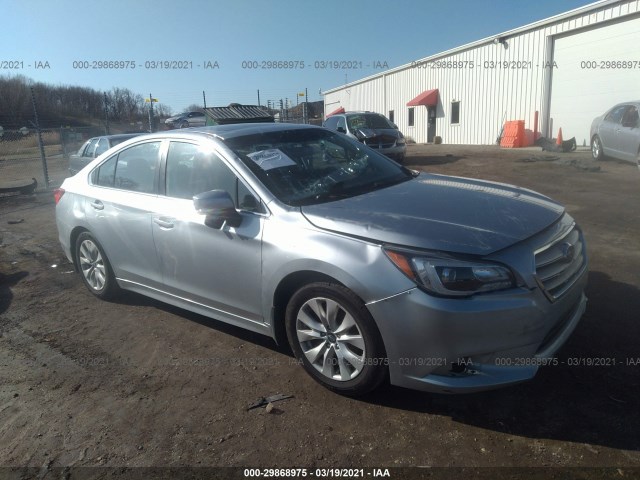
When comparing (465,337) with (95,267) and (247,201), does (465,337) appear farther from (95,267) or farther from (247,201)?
(95,267)

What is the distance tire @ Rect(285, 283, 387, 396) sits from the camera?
2.92m

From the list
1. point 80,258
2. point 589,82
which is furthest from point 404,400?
point 589,82

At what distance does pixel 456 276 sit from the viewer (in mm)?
2703

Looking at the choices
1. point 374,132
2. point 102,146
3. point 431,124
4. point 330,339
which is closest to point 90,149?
point 102,146

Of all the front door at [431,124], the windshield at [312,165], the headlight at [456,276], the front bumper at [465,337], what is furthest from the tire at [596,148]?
the front door at [431,124]

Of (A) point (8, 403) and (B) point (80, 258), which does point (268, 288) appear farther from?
(B) point (80, 258)

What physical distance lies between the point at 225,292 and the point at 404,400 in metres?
1.45

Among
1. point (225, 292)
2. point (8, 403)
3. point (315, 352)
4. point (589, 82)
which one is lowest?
point (8, 403)

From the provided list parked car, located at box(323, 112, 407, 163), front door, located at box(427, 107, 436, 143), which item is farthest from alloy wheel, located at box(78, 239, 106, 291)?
front door, located at box(427, 107, 436, 143)

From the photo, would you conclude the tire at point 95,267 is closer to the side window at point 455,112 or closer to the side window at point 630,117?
the side window at point 630,117

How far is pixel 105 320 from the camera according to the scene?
4.71m

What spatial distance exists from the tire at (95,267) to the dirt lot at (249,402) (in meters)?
0.19

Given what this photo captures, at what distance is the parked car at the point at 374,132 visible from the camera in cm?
1424

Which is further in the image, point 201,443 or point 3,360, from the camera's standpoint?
point 3,360
